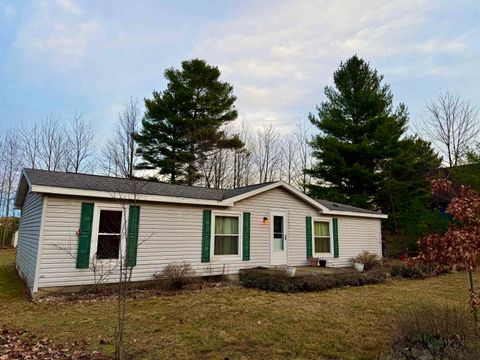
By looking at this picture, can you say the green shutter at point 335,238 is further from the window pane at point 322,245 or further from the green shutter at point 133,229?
the green shutter at point 133,229

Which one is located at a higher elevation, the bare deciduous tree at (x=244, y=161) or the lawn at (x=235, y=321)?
the bare deciduous tree at (x=244, y=161)

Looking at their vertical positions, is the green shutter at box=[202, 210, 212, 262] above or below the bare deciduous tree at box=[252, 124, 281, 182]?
below

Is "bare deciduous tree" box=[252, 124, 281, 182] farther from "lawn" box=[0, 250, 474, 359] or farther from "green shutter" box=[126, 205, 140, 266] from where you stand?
"green shutter" box=[126, 205, 140, 266]

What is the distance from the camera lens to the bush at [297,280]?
8.57 meters

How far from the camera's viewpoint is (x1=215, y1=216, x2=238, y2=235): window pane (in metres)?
10.2

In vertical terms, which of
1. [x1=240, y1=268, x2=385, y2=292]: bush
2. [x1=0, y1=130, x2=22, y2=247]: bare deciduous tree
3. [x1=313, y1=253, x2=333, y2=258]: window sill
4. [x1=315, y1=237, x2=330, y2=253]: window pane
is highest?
[x1=0, y1=130, x2=22, y2=247]: bare deciduous tree

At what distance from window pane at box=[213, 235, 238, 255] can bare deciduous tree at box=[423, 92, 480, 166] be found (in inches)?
571

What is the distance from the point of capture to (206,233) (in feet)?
32.0

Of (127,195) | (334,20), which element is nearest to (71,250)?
(127,195)

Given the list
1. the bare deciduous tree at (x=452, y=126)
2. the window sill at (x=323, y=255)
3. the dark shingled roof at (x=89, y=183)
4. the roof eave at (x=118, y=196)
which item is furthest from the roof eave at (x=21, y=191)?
the bare deciduous tree at (x=452, y=126)

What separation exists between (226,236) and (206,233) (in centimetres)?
84

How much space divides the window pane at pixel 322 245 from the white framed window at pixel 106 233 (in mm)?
7670

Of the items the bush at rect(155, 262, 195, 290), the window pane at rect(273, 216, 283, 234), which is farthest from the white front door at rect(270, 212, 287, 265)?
the bush at rect(155, 262, 195, 290)

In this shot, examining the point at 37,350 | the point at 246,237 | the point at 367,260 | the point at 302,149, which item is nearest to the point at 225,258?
the point at 246,237
